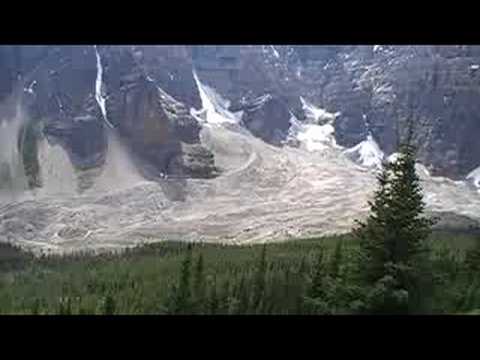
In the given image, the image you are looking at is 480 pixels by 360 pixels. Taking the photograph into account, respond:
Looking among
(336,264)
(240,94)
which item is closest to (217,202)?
(240,94)

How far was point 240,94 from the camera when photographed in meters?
183

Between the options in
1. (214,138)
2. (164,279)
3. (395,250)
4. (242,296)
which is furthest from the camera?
(214,138)

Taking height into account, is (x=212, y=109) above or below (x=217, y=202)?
above

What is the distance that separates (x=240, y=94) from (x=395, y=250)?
561ft

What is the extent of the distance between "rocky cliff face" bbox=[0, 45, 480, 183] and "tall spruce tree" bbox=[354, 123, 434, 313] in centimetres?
11979

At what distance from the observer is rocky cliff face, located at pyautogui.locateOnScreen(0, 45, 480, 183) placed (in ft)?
490

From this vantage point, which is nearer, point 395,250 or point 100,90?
point 395,250

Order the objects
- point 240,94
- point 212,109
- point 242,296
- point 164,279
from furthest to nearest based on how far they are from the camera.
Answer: point 240,94
point 212,109
point 164,279
point 242,296

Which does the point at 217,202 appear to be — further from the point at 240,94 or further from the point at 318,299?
the point at 318,299

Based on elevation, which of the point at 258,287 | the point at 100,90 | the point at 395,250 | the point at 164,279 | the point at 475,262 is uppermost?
the point at 100,90

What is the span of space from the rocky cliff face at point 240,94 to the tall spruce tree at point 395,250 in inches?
4716

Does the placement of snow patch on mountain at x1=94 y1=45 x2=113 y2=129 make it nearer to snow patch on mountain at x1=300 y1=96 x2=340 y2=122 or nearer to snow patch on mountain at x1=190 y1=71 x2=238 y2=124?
snow patch on mountain at x1=190 y1=71 x2=238 y2=124
